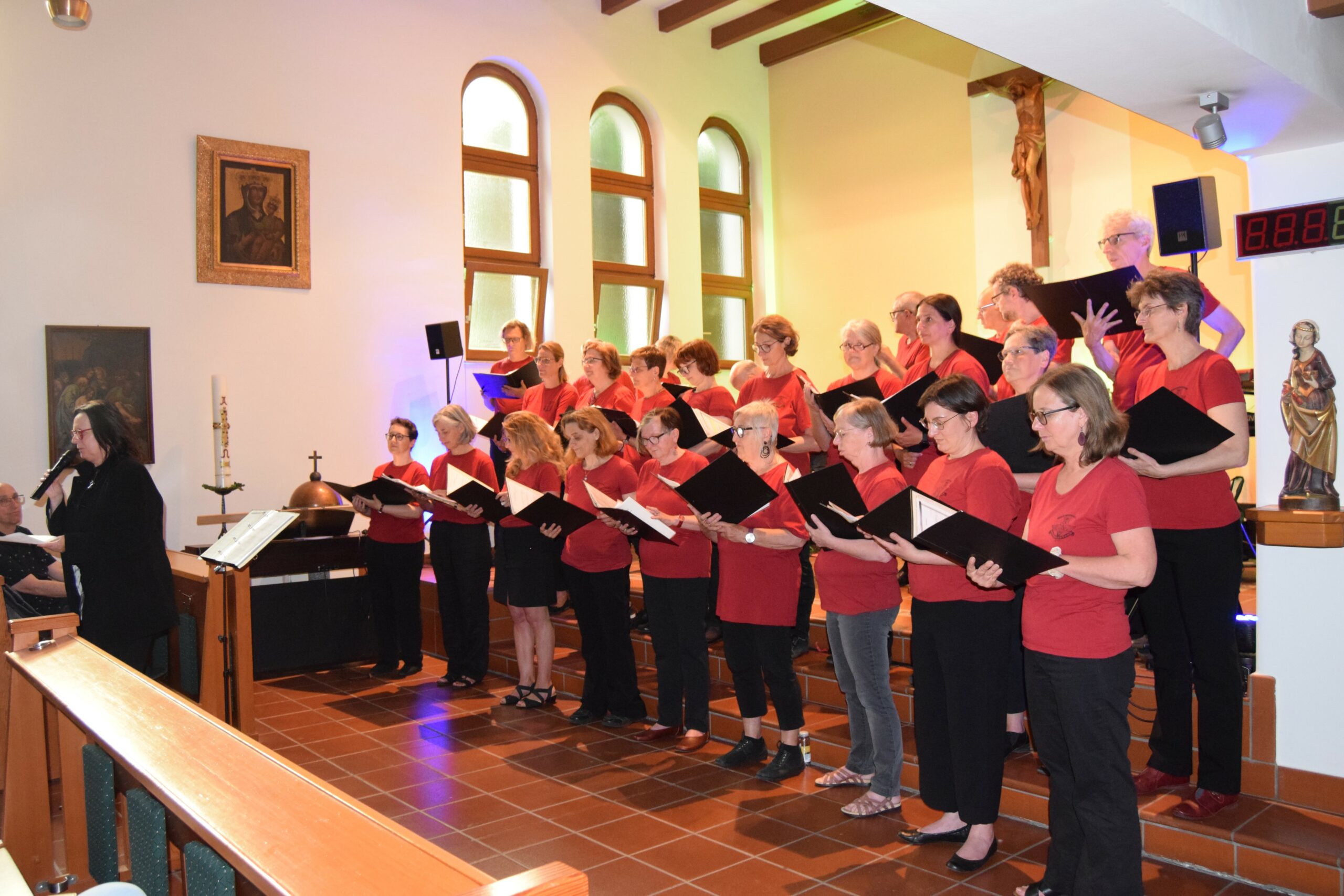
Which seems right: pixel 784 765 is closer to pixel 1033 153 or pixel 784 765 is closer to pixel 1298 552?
pixel 1298 552

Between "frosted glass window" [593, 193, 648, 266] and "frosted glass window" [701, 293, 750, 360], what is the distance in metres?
0.93

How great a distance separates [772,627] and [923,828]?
2.96ft

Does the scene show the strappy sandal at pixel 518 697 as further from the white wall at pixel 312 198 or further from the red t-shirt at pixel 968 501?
the white wall at pixel 312 198

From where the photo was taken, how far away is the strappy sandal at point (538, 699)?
5367 mm

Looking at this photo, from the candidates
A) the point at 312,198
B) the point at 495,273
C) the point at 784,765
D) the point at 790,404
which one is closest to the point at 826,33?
the point at 495,273

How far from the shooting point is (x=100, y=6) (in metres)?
6.89

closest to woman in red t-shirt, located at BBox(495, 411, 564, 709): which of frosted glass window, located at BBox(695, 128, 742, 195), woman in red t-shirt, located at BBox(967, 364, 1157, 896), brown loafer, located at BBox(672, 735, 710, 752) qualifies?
brown loafer, located at BBox(672, 735, 710, 752)

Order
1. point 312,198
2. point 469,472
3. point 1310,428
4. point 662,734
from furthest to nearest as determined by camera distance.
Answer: point 312,198 → point 469,472 → point 662,734 → point 1310,428

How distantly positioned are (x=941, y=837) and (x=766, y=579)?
1.08 m

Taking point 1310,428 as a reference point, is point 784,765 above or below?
below

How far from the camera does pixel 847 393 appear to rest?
391 cm

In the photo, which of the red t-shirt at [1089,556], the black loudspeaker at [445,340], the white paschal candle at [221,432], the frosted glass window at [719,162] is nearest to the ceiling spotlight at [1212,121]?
the red t-shirt at [1089,556]

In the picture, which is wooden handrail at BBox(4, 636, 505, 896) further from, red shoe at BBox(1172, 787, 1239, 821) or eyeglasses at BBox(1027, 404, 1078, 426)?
red shoe at BBox(1172, 787, 1239, 821)

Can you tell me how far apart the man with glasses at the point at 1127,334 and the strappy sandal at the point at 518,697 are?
3238mm
